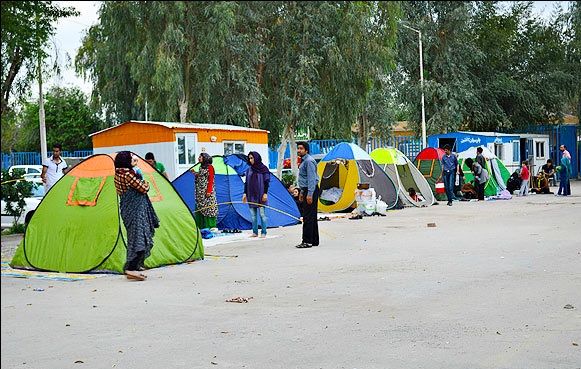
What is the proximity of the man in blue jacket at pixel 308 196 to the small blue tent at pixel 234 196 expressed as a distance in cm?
376

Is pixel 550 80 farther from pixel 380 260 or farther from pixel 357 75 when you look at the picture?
pixel 380 260

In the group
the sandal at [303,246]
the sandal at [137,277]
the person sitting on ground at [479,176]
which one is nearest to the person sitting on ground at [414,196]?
the person sitting on ground at [479,176]

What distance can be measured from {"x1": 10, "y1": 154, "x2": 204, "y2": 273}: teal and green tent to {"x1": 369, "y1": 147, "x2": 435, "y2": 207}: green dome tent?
46.7ft

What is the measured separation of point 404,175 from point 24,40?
13.1 metres

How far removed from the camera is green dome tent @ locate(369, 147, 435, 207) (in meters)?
26.9

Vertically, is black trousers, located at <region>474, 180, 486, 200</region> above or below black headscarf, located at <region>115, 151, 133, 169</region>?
below

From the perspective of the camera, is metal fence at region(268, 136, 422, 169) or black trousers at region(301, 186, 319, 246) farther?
metal fence at region(268, 136, 422, 169)

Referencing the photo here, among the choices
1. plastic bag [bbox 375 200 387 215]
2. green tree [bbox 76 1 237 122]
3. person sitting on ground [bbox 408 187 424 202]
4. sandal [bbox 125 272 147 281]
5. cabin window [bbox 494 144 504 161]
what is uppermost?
green tree [bbox 76 1 237 122]

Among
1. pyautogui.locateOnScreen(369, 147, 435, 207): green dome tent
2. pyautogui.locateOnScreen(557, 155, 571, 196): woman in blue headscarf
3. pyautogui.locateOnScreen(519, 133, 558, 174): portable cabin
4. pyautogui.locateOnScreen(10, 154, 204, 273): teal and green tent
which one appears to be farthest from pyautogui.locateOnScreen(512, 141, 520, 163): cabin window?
pyautogui.locateOnScreen(10, 154, 204, 273): teal and green tent

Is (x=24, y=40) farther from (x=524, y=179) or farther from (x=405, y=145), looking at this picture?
(x=405, y=145)

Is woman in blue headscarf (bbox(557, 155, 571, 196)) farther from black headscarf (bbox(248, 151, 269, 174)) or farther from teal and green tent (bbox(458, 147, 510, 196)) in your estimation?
black headscarf (bbox(248, 151, 269, 174))

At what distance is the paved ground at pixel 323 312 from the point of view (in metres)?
6.61

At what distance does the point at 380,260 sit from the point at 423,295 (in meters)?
3.41

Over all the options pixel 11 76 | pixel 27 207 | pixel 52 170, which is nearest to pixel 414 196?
pixel 27 207
